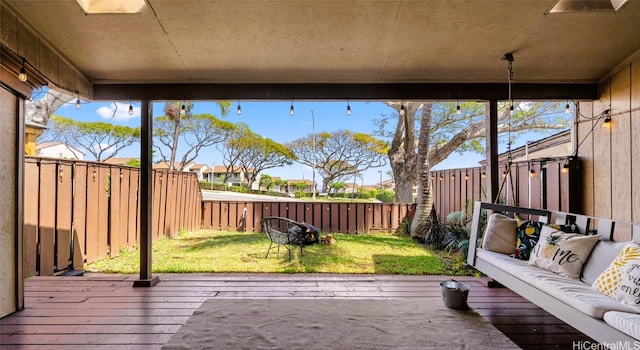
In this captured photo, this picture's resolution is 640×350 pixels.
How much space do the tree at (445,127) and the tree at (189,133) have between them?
327 inches

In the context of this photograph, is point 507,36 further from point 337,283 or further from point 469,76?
point 337,283

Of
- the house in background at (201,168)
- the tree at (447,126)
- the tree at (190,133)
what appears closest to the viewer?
the tree at (447,126)

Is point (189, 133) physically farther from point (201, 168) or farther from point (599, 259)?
point (599, 259)

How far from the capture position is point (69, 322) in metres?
2.42

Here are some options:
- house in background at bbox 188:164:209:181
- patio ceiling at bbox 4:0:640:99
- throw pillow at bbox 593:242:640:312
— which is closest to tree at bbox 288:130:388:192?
house in background at bbox 188:164:209:181

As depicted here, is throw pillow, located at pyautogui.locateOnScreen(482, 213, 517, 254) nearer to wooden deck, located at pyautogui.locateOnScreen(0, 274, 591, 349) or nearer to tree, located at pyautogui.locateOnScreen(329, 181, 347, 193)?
wooden deck, located at pyautogui.locateOnScreen(0, 274, 591, 349)

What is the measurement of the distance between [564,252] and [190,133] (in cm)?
1399

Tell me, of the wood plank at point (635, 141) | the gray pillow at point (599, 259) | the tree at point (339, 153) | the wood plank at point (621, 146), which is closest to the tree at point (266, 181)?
the tree at point (339, 153)

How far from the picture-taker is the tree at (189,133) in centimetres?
1296

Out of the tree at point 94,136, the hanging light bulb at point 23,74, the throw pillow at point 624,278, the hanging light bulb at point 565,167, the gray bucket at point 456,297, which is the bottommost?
the gray bucket at point 456,297

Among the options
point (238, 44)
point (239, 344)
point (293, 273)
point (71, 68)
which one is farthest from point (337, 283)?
point (71, 68)

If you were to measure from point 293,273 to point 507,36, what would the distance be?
3.18 m

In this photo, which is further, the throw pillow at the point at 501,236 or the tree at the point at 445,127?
the tree at the point at 445,127

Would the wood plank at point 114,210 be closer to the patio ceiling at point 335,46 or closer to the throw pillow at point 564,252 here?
the patio ceiling at point 335,46
